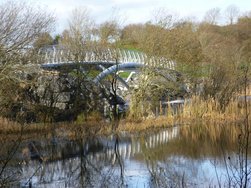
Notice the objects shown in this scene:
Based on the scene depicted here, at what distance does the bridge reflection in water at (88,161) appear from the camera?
9211mm

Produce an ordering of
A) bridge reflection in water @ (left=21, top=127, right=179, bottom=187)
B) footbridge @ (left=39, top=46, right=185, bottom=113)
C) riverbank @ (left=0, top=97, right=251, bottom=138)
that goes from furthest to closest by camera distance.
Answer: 1. footbridge @ (left=39, top=46, right=185, bottom=113)
2. riverbank @ (left=0, top=97, right=251, bottom=138)
3. bridge reflection in water @ (left=21, top=127, right=179, bottom=187)

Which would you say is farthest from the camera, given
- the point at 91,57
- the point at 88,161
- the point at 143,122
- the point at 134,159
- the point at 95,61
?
the point at 95,61

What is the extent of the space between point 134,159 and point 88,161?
116cm

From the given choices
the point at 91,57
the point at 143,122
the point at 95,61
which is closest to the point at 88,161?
the point at 143,122

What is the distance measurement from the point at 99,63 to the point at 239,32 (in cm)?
3401

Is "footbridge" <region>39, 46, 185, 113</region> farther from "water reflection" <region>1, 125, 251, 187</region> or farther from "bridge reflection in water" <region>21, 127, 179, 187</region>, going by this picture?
"bridge reflection in water" <region>21, 127, 179, 187</region>

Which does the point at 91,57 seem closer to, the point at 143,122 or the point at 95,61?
the point at 95,61

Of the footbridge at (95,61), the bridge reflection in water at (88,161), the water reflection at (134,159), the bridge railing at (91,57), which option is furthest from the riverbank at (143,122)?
the bridge railing at (91,57)

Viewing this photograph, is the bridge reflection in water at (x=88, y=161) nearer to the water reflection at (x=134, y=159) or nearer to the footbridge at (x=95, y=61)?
the water reflection at (x=134, y=159)

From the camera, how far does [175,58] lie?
20234 mm

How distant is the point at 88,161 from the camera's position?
11336 mm

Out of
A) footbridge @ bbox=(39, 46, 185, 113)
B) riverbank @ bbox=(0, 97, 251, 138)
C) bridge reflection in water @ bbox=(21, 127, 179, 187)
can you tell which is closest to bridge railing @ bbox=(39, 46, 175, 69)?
footbridge @ bbox=(39, 46, 185, 113)

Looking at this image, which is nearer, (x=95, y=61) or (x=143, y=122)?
(x=143, y=122)

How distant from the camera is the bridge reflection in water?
9.21 meters
